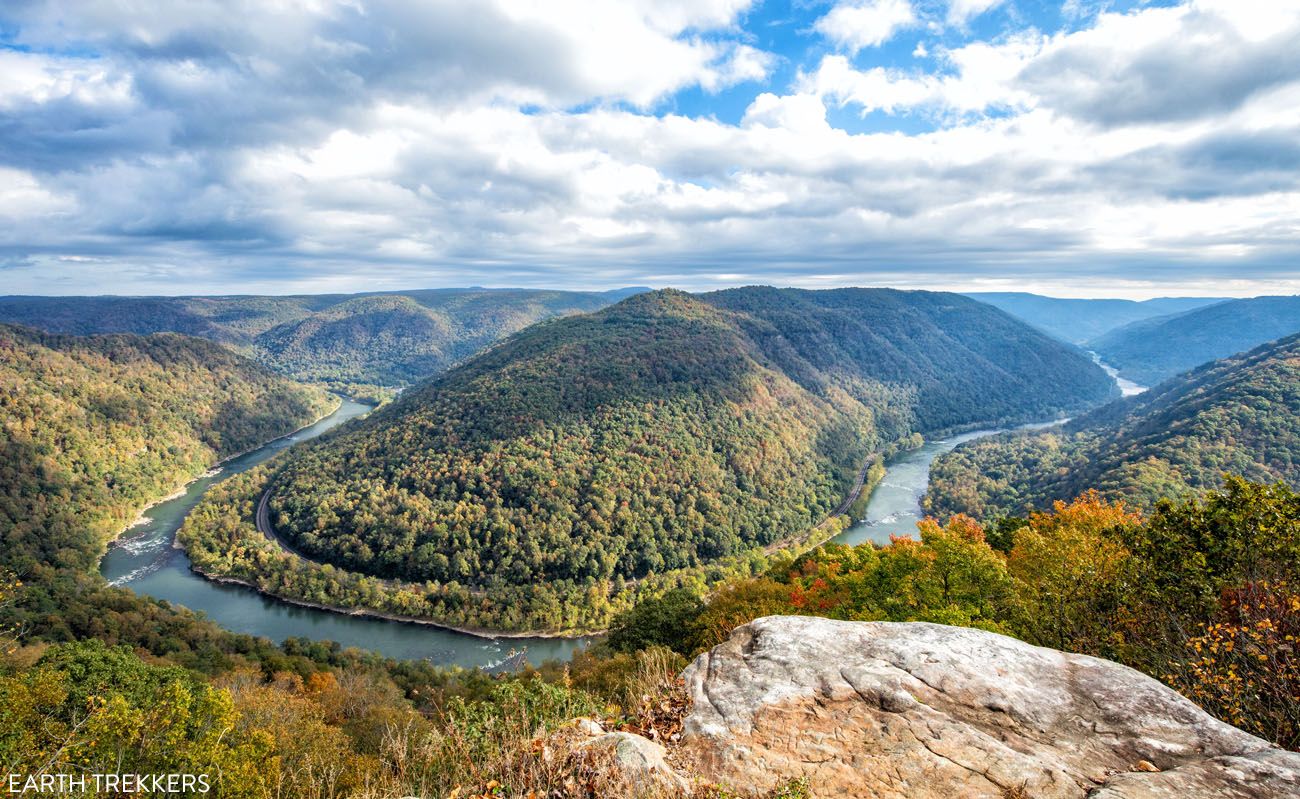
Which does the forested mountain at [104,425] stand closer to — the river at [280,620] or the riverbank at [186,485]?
the riverbank at [186,485]

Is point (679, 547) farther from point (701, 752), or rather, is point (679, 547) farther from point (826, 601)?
point (701, 752)

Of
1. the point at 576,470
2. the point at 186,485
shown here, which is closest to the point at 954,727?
the point at 576,470

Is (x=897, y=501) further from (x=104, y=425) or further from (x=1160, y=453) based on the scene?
(x=104, y=425)

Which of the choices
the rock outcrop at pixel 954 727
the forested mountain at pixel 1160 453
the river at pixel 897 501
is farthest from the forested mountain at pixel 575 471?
the rock outcrop at pixel 954 727

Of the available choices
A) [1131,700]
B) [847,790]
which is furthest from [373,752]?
[1131,700]

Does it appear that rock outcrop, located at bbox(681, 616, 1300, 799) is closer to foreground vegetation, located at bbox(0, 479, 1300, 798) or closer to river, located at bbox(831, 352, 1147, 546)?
foreground vegetation, located at bbox(0, 479, 1300, 798)
